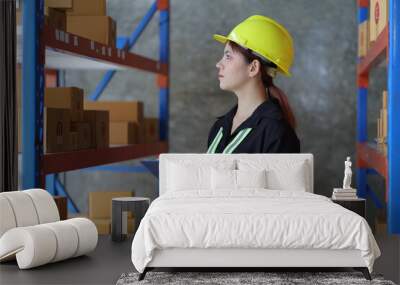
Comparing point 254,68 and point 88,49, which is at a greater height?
point 88,49

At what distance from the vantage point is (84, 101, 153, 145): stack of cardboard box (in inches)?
306

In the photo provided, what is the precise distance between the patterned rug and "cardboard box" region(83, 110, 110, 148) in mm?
2336

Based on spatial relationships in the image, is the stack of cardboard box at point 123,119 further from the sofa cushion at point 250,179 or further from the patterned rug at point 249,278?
the patterned rug at point 249,278

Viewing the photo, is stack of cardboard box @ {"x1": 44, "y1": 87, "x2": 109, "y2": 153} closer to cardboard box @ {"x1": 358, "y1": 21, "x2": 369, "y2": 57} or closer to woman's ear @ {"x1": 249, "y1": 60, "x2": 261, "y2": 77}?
woman's ear @ {"x1": 249, "y1": 60, "x2": 261, "y2": 77}

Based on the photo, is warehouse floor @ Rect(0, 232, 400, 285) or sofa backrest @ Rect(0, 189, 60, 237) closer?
warehouse floor @ Rect(0, 232, 400, 285)

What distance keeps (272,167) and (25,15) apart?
205 centimetres

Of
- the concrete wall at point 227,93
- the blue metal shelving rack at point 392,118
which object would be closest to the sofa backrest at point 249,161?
the blue metal shelving rack at point 392,118

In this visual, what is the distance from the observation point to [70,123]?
6047 millimetres

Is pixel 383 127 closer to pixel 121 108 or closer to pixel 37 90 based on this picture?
pixel 121 108

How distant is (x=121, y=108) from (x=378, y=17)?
2816 millimetres

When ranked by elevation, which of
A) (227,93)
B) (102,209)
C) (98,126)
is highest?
(227,93)

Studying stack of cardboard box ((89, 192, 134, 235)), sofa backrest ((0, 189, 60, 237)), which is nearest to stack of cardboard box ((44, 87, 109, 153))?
stack of cardboard box ((89, 192, 134, 235))

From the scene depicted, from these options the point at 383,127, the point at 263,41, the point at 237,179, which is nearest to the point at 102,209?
the point at 237,179

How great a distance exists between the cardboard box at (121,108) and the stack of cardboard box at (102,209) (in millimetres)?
1186
